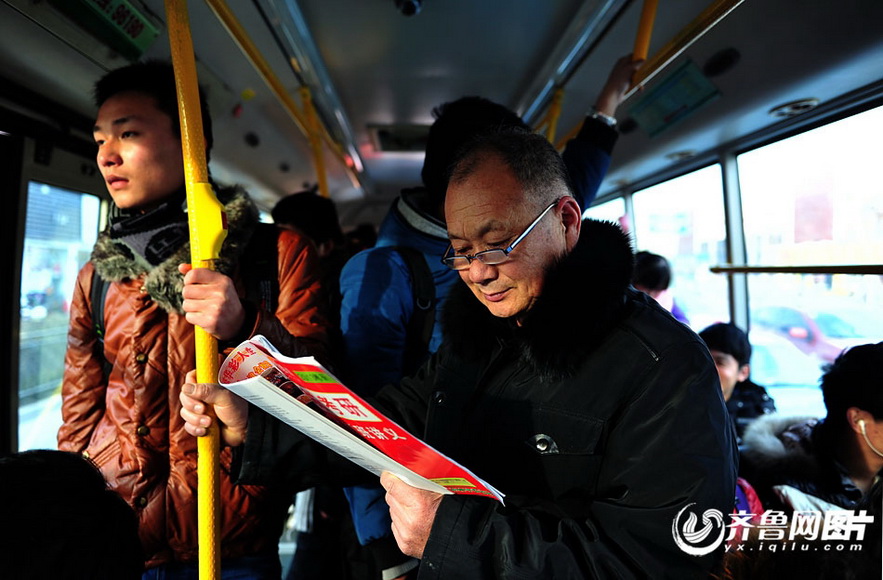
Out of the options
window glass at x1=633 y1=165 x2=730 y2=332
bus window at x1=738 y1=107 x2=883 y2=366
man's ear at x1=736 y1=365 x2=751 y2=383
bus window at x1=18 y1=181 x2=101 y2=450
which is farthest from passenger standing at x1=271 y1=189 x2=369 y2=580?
window glass at x1=633 y1=165 x2=730 y2=332

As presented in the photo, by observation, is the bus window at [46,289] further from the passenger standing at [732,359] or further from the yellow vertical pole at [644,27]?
the passenger standing at [732,359]

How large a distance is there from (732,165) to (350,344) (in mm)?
3467

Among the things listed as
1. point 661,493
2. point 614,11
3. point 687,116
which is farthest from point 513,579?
point 687,116

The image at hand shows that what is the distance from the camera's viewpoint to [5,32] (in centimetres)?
174

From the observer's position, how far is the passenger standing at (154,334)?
1408 millimetres

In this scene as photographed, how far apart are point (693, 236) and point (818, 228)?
1.55 metres

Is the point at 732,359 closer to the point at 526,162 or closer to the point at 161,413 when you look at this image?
the point at 526,162

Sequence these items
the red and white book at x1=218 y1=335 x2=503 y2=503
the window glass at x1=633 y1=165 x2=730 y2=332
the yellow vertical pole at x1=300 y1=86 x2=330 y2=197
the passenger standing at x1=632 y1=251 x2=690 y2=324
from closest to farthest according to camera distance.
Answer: the red and white book at x1=218 y1=335 x2=503 y2=503 < the yellow vertical pole at x1=300 y1=86 x2=330 y2=197 < the passenger standing at x1=632 y1=251 x2=690 y2=324 < the window glass at x1=633 y1=165 x2=730 y2=332

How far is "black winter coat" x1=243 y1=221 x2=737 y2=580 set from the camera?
34.8 inches

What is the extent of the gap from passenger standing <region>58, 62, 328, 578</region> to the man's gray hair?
634 mm

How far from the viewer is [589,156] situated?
2131 mm

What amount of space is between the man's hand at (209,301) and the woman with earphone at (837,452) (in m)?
1.93

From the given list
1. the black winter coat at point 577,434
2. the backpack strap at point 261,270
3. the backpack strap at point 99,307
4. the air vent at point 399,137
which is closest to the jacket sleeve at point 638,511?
the black winter coat at point 577,434

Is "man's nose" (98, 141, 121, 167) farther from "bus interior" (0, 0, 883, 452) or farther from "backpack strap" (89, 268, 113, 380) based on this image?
"bus interior" (0, 0, 883, 452)
